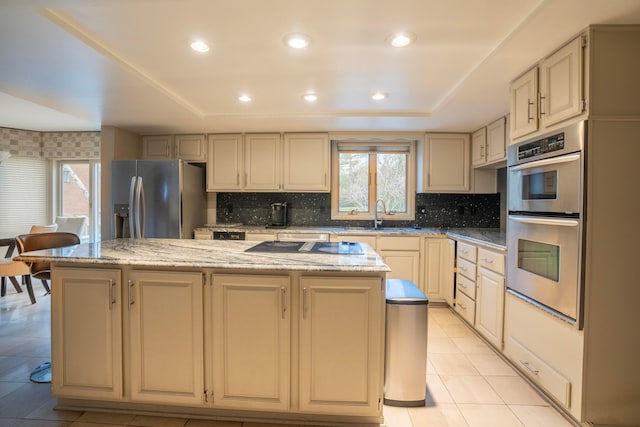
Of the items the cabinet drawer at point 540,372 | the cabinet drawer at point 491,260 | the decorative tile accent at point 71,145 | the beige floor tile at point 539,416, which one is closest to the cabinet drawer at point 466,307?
the cabinet drawer at point 491,260

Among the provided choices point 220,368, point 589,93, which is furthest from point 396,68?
point 220,368

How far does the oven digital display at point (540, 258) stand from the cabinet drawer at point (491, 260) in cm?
33

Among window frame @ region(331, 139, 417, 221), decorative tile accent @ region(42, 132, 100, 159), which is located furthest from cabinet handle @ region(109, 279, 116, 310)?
decorative tile accent @ region(42, 132, 100, 159)

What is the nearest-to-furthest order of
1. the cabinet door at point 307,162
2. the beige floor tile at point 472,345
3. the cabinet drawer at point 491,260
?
the cabinet drawer at point 491,260
the beige floor tile at point 472,345
the cabinet door at point 307,162

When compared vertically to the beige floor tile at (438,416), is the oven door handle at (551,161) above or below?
above

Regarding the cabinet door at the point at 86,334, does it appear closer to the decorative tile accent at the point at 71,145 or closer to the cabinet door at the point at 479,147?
the cabinet door at the point at 479,147

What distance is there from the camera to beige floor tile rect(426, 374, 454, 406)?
201 centimetres

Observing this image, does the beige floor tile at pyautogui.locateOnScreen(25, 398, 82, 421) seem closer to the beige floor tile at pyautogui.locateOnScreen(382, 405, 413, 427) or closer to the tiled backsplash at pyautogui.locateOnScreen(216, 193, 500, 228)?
the beige floor tile at pyautogui.locateOnScreen(382, 405, 413, 427)

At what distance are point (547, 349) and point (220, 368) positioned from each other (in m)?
1.92

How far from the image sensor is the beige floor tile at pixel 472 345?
8.92 feet

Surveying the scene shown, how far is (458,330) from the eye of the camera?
3176mm

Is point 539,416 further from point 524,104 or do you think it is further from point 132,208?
point 132,208

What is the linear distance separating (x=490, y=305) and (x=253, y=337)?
2.05 metres

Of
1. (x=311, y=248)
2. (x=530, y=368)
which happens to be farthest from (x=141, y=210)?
(x=530, y=368)
